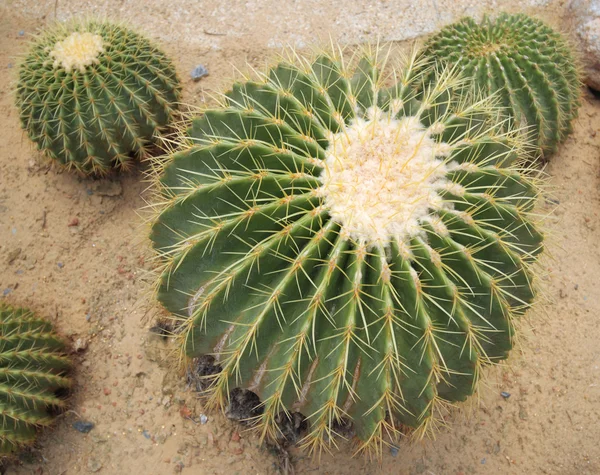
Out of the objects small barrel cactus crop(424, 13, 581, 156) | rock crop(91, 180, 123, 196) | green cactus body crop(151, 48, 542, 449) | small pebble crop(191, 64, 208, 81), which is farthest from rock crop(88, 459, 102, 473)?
small barrel cactus crop(424, 13, 581, 156)

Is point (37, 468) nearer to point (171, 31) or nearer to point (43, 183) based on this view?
point (43, 183)

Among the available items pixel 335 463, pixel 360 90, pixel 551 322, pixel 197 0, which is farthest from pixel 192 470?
pixel 197 0

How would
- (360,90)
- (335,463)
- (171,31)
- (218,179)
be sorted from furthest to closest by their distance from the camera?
(171,31) → (335,463) → (360,90) → (218,179)

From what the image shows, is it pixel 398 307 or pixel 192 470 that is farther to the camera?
pixel 192 470

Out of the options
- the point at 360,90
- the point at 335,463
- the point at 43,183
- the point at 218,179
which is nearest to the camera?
the point at 218,179

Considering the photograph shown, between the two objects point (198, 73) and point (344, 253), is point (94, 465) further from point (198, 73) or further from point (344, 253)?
point (198, 73)

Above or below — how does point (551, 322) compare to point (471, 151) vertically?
below

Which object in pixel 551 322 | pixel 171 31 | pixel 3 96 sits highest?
pixel 171 31
